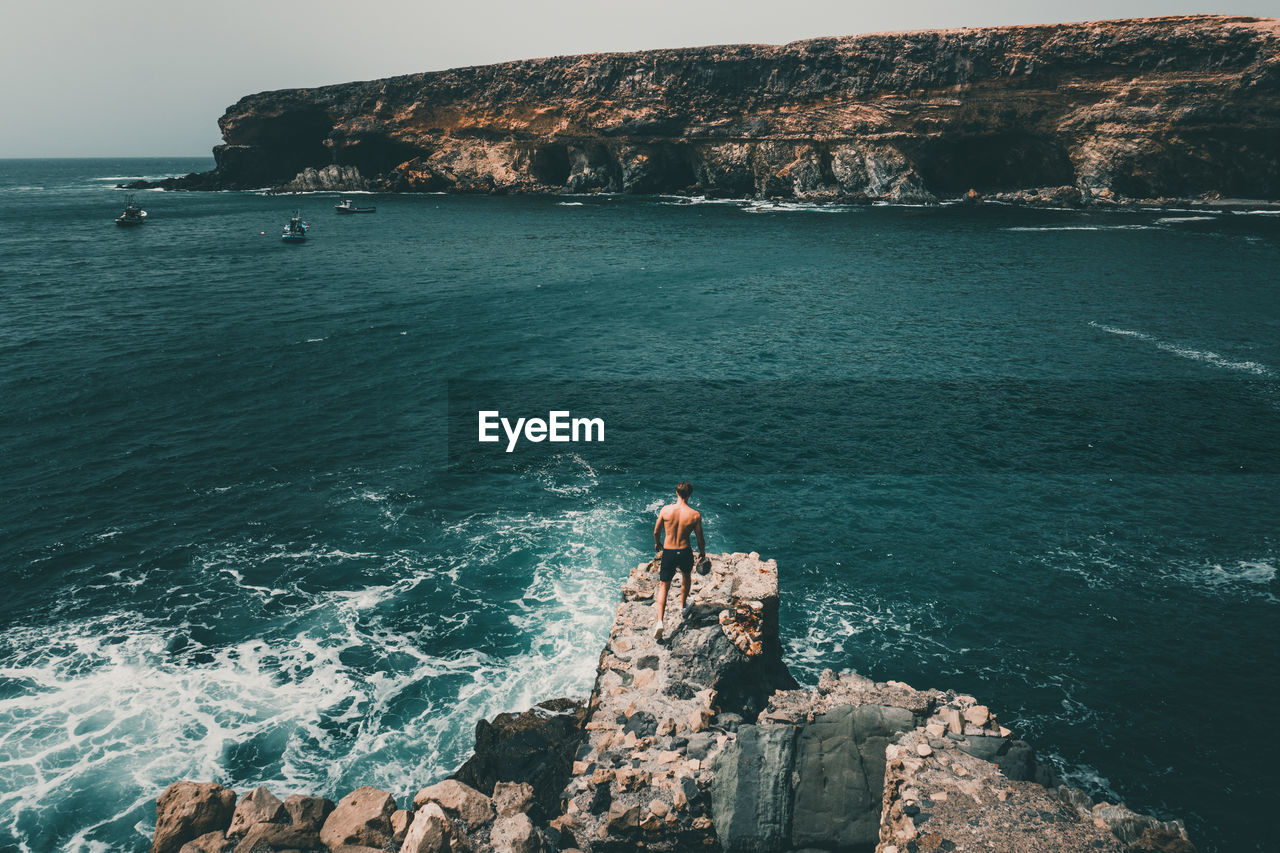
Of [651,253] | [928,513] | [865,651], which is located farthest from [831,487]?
[651,253]

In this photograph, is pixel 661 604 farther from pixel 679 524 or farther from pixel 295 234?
pixel 295 234

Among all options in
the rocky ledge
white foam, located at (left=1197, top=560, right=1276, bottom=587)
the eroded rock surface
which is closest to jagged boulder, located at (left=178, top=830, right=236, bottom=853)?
the rocky ledge

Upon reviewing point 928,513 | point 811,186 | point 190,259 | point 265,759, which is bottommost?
point 265,759

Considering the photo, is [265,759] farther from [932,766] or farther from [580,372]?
[580,372]

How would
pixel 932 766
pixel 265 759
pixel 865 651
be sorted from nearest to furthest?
pixel 932 766 → pixel 265 759 → pixel 865 651

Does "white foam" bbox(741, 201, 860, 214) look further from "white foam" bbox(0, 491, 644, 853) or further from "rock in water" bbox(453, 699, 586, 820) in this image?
"rock in water" bbox(453, 699, 586, 820)
